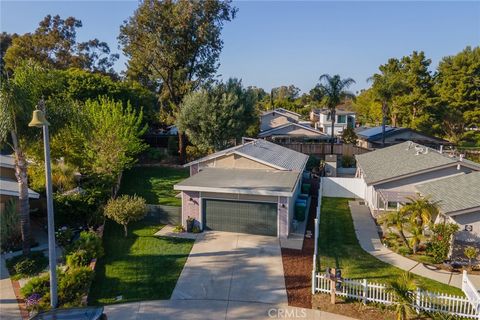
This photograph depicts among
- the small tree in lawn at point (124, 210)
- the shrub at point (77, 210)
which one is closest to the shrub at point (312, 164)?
the small tree in lawn at point (124, 210)

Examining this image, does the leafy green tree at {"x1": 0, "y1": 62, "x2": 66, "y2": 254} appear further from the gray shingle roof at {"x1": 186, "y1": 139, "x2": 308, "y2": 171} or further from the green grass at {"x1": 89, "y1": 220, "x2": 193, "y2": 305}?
the gray shingle roof at {"x1": 186, "y1": 139, "x2": 308, "y2": 171}

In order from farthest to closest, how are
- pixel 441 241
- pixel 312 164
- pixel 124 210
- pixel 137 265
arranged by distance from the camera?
pixel 312 164
pixel 124 210
pixel 441 241
pixel 137 265

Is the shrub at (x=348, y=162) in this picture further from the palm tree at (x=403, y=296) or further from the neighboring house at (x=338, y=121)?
the palm tree at (x=403, y=296)

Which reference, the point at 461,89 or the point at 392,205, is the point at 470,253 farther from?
the point at 461,89

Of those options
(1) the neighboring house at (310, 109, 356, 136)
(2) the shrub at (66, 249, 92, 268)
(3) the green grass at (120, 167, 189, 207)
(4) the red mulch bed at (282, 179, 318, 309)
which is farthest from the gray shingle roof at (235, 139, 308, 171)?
(1) the neighboring house at (310, 109, 356, 136)

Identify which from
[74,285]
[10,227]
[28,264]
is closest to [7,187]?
[10,227]

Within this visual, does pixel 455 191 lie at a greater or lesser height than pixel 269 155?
lesser
